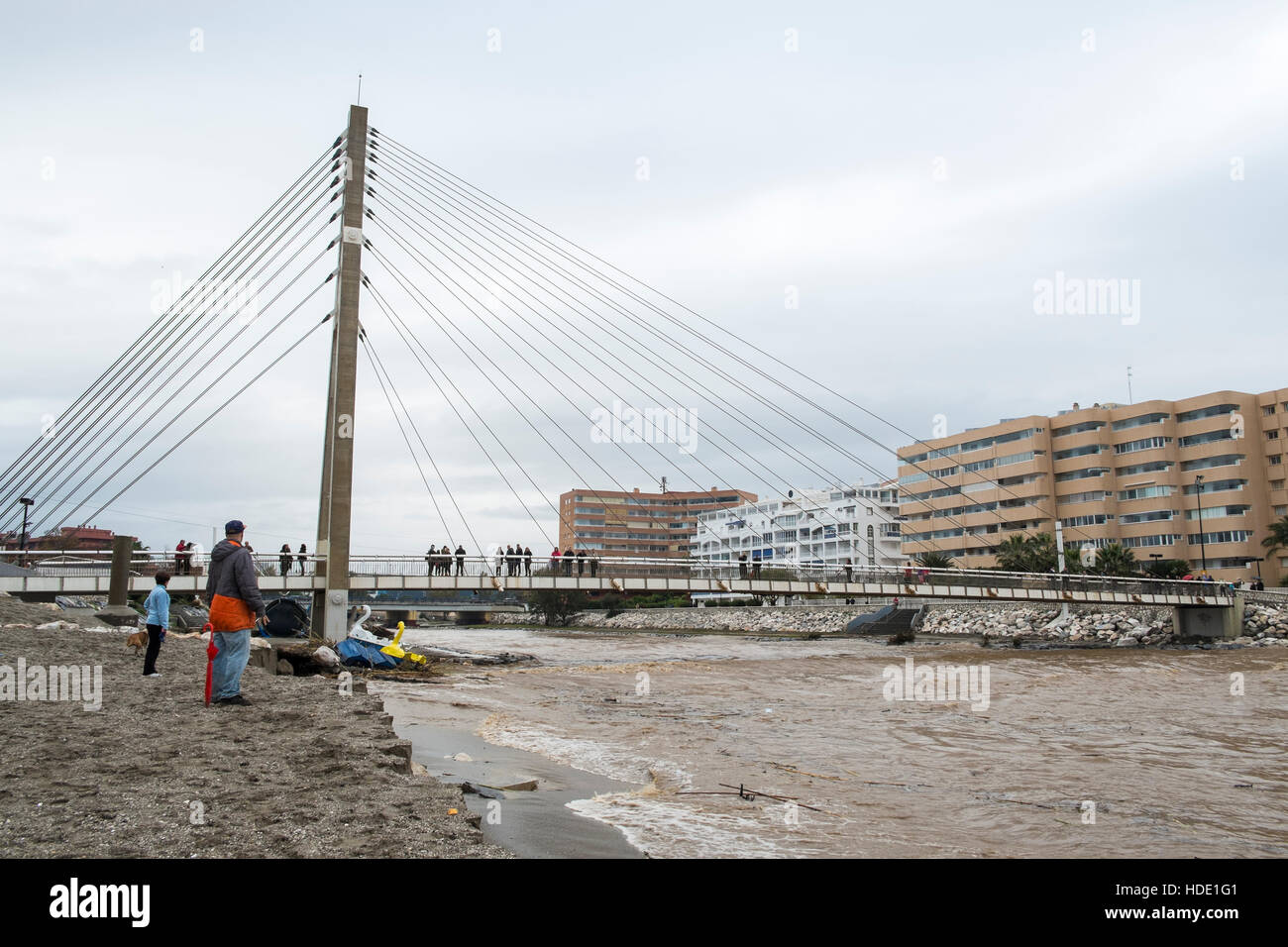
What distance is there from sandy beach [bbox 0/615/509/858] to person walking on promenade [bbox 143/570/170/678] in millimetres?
1497

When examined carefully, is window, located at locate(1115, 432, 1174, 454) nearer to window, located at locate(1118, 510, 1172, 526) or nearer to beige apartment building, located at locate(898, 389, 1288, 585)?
beige apartment building, located at locate(898, 389, 1288, 585)

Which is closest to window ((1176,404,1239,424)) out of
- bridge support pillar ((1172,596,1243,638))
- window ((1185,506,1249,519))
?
window ((1185,506,1249,519))

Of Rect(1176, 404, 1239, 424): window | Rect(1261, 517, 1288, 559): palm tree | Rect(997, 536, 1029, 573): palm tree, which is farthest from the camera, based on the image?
Rect(1176, 404, 1239, 424): window

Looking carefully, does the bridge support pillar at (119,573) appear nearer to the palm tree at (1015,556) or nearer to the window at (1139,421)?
the palm tree at (1015,556)

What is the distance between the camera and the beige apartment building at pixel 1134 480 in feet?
236

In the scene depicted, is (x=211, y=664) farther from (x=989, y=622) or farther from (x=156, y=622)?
(x=989, y=622)

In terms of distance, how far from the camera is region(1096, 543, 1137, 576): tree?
65.5 m

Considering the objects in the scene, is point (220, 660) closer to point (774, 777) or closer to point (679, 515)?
point (774, 777)

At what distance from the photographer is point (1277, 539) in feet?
218

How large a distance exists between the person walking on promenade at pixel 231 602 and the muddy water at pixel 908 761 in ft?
12.5

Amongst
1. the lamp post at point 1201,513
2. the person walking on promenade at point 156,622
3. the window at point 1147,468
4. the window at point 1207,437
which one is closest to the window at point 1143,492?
the window at point 1147,468

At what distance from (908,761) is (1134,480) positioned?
7902 cm

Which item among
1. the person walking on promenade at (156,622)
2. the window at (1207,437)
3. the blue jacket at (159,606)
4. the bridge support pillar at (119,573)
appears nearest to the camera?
the person walking on promenade at (156,622)
